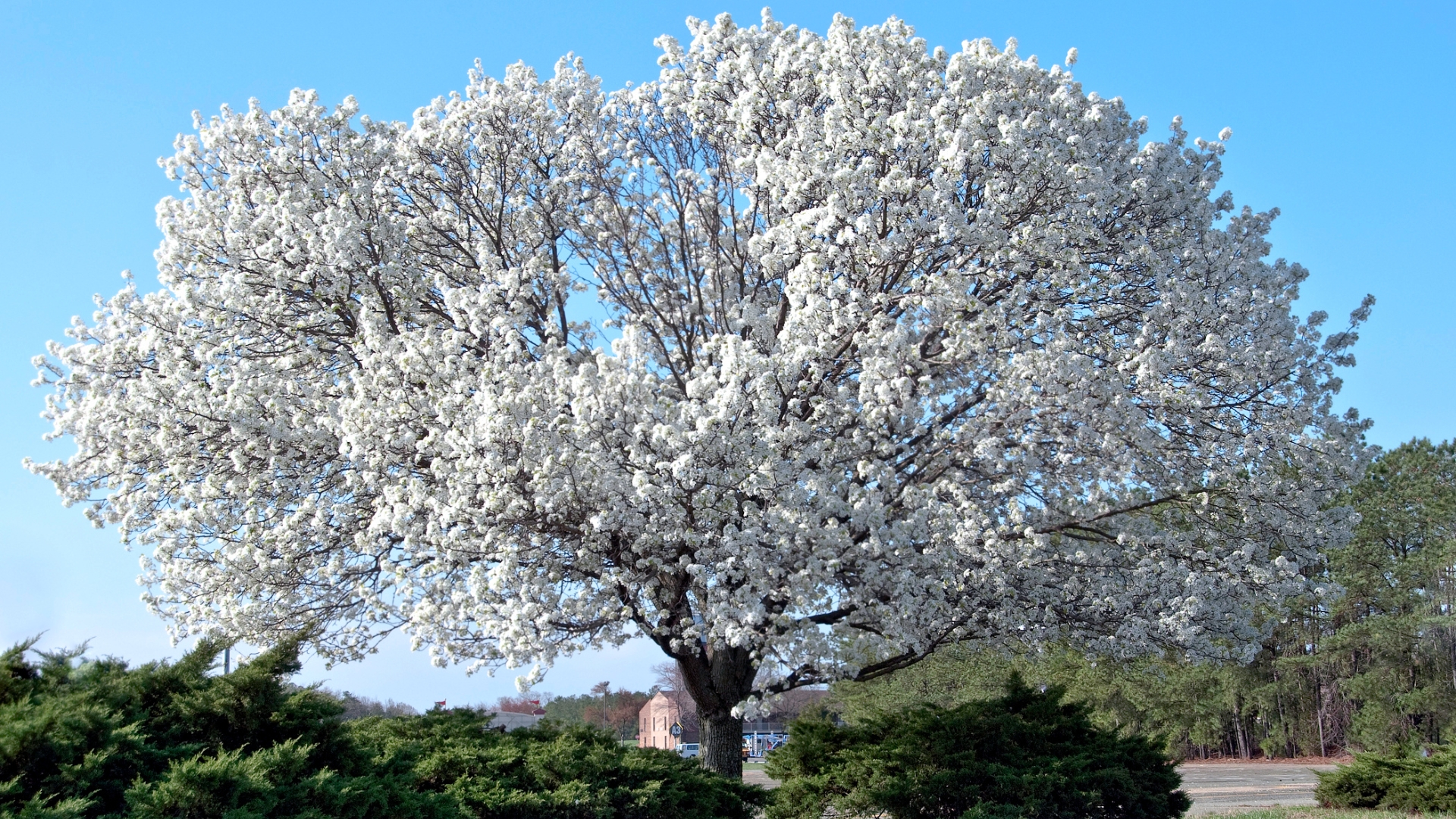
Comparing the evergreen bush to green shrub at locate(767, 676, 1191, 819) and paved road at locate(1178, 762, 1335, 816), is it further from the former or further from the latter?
paved road at locate(1178, 762, 1335, 816)

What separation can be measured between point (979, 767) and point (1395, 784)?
953 cm

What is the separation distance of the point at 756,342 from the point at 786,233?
1.55m

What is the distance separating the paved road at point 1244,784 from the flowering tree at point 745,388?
501cm

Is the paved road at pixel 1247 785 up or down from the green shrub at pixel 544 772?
down

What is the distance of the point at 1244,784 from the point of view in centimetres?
2869

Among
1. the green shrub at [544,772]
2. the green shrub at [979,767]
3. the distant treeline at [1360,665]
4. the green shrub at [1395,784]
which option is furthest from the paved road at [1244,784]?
the green shrub at [544,772]

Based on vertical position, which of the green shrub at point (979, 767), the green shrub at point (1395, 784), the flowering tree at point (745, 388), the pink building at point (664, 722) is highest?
the flowering tree at point (745, 388)

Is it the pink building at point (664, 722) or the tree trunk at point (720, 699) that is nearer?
the tree trunk at point (720, 699)

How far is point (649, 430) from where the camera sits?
32.8ft

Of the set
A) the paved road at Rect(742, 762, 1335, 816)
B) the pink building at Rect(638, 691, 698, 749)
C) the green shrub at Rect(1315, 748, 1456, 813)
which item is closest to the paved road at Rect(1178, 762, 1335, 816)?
the paved road at Rect(742, 762, 1335, 816)

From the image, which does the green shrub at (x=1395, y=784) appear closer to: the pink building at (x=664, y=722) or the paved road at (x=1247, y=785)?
the paved road at (x=1247, y=785)

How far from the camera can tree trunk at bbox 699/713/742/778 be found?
43.6 feet

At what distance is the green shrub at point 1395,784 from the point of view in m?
15.7

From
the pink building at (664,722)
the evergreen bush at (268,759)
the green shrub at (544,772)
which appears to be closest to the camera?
the evergreen bush at (268,759)
